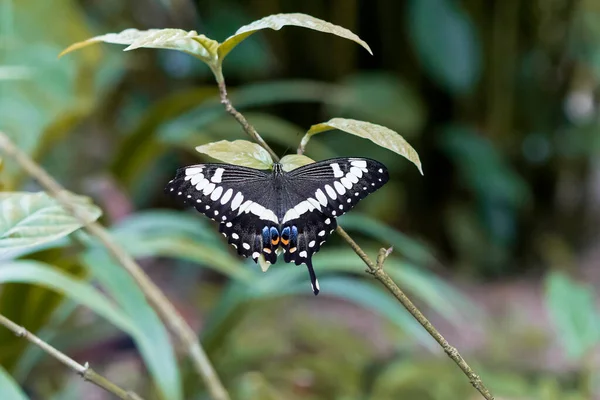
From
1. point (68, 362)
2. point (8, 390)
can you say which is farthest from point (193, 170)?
point (8, 390)

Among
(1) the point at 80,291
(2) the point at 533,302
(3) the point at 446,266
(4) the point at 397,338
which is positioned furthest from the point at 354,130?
(3) the point at 446,266

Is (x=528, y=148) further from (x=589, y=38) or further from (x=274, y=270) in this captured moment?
(x=274, y=270)

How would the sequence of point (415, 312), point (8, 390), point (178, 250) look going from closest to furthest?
point (415, 312) → point (8, 390) → point (178, 250)

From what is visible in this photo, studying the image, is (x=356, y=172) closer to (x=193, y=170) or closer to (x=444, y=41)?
(x=193, y=170)

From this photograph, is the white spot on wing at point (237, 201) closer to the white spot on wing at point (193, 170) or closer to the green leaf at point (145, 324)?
the white spot on wing at point (193, 170)

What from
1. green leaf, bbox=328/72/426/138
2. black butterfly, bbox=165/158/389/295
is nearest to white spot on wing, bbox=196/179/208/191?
black butterfly, bbox=165/158/389/295

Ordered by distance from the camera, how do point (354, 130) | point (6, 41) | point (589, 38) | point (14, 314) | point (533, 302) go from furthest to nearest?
1. point (589, 38)
2. point (533, 302)
3. point (6, 41)
4. point (14, 314)
5. point (354, 130)
